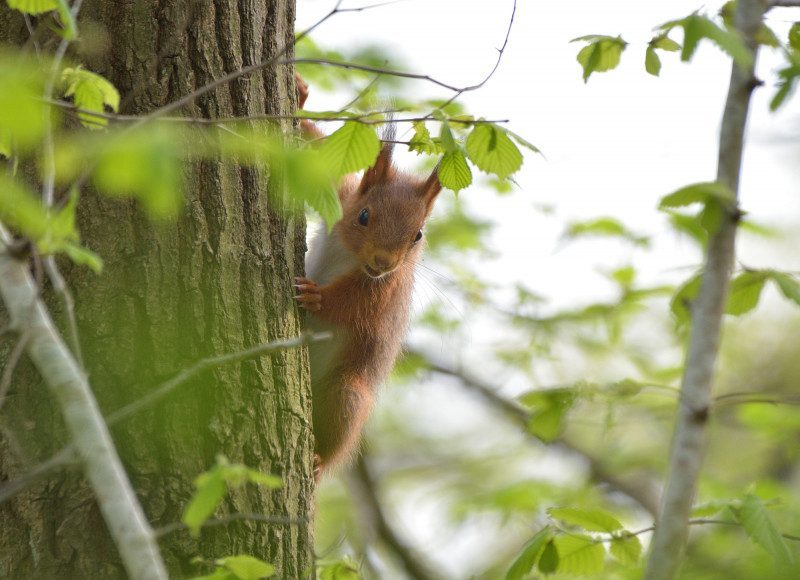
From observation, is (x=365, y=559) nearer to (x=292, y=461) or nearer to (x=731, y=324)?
(x=292, y=461)

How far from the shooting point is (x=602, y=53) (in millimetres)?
2354

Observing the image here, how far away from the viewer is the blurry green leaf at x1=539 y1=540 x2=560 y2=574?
2.31 metres

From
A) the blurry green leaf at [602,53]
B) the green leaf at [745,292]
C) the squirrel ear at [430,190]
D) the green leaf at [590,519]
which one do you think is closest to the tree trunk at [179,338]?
the green leaf at [590,519]

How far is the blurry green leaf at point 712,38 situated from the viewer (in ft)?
6.00

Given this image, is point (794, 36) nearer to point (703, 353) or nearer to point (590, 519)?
point (703, 353)

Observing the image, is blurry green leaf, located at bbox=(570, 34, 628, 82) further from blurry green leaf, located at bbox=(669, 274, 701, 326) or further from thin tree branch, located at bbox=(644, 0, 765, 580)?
blurry green leaf, located at bbox=(669, 274, 701, 326)

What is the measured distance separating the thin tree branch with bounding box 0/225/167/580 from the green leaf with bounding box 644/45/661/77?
5.33 ft

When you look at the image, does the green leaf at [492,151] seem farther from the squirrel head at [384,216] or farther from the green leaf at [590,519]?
the squirrel head at [384,216]

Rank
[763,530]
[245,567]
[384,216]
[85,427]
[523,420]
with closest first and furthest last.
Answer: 1. [85,427]
2. [245,567]
3. [763,530]
4. [384,216]
5. [523,420]

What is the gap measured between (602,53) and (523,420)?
3.86 metres

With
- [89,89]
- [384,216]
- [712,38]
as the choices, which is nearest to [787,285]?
[712,38]

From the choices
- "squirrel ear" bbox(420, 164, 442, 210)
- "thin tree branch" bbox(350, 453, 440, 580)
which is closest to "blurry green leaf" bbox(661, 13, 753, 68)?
"squirrel ear" bbox(420, 164, 442, 210)

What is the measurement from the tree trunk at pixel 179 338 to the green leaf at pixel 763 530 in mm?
1075

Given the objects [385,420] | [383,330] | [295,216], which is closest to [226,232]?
[295,216]
